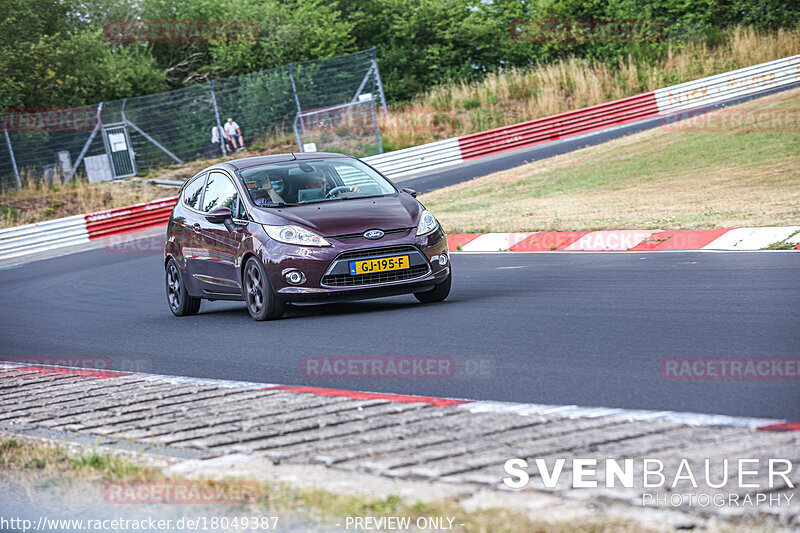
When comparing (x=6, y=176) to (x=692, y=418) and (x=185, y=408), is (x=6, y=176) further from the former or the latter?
(x=692, y=418)

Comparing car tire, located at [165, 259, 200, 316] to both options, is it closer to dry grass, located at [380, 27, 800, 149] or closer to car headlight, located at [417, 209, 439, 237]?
car headlight, located at [417, 209, 439, 237]

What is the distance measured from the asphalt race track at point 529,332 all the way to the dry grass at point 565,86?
27091 millimetres

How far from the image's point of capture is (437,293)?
10.2m

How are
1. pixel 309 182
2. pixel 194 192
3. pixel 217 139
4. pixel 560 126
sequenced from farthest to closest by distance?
pixel 560 126, pixel 217 139, pixel 194 192, pixel 309 182

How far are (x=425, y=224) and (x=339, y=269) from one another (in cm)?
100

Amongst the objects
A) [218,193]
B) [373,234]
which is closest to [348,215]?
[373,234]

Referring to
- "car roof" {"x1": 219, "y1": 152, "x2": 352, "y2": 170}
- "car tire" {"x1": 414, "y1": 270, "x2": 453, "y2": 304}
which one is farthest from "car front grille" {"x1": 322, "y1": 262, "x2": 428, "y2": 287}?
"car roof" {"x1": 219, "y1": 152, "x2": 352, "y2": 170}

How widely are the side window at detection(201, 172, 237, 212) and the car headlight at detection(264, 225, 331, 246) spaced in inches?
44.4

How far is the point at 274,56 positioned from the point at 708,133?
27363mm

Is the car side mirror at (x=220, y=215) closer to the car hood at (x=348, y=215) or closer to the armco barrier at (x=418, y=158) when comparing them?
the car hood at (x=348, y=215)

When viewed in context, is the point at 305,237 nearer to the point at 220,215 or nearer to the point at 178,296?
the point at 220,215

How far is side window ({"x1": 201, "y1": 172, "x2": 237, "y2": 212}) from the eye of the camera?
10.8 m

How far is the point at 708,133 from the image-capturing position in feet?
88.7

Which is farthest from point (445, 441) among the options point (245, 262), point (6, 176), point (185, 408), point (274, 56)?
point (274, 56)
